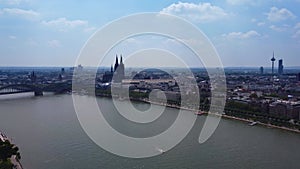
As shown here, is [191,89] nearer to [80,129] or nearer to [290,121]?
[290,121]

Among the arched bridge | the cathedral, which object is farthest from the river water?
the arched bridge

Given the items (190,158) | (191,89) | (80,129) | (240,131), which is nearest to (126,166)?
(190,158)

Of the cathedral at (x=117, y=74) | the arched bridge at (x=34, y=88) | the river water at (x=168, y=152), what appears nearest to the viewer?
the river water at (x=168, y=152)

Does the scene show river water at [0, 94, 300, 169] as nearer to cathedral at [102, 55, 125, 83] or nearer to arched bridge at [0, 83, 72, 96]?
cathedral at [102, 55, 125, 83]

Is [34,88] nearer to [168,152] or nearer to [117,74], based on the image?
[117,74]

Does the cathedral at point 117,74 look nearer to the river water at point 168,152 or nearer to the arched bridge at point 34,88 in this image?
the arched bridge at point 34,88

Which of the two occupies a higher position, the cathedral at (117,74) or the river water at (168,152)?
the cathedral at (117,74)

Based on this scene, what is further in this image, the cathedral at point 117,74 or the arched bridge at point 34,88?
the arched bridge at point 34,88

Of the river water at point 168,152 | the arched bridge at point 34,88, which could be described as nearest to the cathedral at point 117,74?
the arched bridge at point 34,88

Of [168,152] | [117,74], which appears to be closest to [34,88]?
[117,74]
